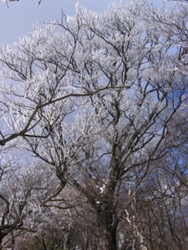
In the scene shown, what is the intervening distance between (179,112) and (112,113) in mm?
2501

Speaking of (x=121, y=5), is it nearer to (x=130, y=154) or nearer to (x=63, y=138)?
(x=130, y=154)

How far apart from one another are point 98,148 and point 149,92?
9.72 ft

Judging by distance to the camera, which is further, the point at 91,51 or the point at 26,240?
the point at 26,240

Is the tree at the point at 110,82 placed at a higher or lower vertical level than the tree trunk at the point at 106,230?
higher

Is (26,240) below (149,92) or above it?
below

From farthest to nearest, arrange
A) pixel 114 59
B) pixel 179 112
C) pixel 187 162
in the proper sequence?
pixel 114 59 → pixel 179 112 → pixel 187 162

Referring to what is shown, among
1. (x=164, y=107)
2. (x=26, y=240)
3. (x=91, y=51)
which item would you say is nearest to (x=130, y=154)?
(x=164, y=107)

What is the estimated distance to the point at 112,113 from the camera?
1099 centimetres

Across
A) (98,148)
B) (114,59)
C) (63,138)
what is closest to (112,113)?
(98,148)

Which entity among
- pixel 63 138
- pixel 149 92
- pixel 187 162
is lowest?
pixel 187 162

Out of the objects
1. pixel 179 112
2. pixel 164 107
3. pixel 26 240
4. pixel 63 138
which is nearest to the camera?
pixel 63 138

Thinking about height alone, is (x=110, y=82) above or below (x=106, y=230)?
above

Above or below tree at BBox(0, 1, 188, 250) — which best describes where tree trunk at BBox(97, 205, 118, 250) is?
below

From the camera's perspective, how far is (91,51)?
11.8 m
